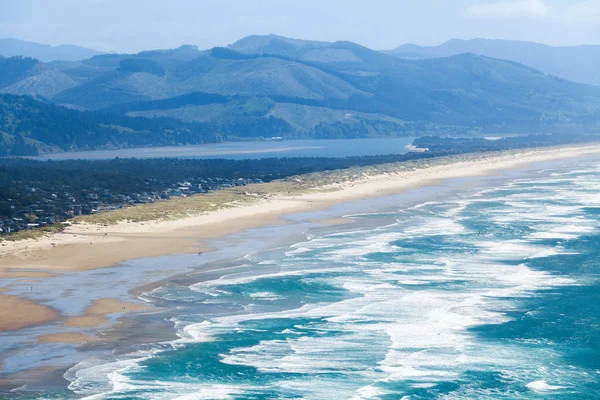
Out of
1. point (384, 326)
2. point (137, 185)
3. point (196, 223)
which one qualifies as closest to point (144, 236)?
point (196, 223)

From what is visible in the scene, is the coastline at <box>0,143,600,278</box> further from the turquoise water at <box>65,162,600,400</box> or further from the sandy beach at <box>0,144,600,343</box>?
the turquoise water at <box>65,162,600,400</box>

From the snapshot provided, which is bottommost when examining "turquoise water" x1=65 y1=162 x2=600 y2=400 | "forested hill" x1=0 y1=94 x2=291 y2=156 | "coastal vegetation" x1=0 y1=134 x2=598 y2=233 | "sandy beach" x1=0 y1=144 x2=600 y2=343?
"turquoise water" x1=65 y1=162 x2=600 y2=400

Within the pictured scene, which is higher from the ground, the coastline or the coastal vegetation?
the coastal vegetation

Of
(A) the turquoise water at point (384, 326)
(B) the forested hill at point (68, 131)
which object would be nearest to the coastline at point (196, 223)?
(A) the turquoise water at point (384, 326)

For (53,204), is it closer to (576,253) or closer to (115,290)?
(115,290)

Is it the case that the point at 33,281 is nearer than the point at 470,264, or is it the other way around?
the point at 33,281

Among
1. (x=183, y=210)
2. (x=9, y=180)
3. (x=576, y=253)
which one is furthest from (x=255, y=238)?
(x=9, y=180)

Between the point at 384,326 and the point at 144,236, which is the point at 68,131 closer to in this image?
the point at 144,236

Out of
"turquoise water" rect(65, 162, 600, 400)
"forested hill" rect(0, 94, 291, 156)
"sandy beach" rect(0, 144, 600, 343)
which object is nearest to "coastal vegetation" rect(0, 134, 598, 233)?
"sandy beach" rect(0, 144, 600, 343)
